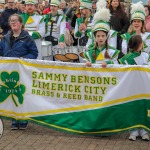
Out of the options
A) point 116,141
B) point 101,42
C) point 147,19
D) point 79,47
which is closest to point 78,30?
point 79,47

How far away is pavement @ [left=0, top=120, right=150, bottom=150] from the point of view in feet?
26.6

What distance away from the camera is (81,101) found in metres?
8.58

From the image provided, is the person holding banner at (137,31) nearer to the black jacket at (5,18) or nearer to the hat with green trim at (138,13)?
the hat with green trim at (138,13)

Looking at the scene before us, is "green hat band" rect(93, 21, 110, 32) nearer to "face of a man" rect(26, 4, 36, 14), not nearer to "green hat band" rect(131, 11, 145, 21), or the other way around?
"green hat band" rect(131, 11, 145, 21)

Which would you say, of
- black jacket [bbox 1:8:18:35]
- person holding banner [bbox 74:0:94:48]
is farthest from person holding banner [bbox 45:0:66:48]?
black jacket [bbox 1:8:18:35]

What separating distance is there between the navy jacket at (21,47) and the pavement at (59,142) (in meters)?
1.24

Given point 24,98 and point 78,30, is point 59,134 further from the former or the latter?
point 78,30

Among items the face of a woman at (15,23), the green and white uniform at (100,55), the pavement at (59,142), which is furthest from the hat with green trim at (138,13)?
the pavement at (59,142)

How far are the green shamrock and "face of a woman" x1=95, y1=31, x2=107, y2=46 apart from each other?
53.9 inches

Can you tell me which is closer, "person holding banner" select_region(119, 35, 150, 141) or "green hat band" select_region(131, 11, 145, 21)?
"person holding banner" select_region(119, 35, 150, 141)

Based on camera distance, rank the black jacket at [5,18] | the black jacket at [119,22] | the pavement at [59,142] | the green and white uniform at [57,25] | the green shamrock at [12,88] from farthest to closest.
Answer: the black jacket at [5,18] < the green and white uniform at [57,25] < the black jacket at [119,22] < the green shamrock at [12,88] < the pavement at [59,142]

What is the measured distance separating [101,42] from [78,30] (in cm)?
426

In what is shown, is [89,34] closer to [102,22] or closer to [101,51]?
[102,22]

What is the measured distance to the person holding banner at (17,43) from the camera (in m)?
9.20
